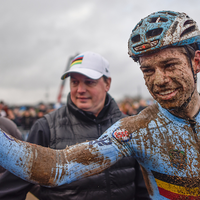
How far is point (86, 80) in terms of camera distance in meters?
2.92

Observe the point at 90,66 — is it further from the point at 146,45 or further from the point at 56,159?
the point at 56,159

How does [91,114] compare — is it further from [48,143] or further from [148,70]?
[148,70]

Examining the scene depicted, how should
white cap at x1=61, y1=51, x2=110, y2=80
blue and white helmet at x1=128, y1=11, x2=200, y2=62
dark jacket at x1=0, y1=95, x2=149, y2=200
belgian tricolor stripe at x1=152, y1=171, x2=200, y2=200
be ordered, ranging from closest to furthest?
belgian tricolor stripe at x1=152, y1=171, x2=200, y2=200 < blue and white helmet at x1=128, y1=11, x2=200, y2=62 < dark jacket at x1=0, y1=95, x2=149, y2=200 < white cap at x1=61, y1=51, x2=110, y2=80

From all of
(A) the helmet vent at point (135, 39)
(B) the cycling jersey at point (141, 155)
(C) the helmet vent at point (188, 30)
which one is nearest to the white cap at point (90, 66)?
(A) the helmet vent at point (135, 39)

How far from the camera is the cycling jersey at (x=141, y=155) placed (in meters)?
1.45

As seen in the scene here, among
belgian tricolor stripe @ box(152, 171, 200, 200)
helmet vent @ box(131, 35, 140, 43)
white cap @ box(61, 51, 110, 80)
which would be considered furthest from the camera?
white cap @ box(61, 51, 110, 80)

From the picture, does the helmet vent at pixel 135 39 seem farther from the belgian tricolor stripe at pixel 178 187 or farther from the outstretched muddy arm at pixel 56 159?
the belgian tricolor stripe at pixel 178 187

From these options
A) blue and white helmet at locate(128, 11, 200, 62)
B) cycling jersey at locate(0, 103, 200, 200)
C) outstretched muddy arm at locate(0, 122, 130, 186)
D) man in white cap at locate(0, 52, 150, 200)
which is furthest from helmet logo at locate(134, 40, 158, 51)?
man in white cap at locate(0, 52, 150, 200)

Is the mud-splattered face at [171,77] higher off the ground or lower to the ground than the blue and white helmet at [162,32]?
lower

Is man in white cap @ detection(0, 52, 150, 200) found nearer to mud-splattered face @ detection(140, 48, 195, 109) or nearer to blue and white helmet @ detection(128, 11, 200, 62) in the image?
blue and white helmet @ detection(128, 11, 200, 62)

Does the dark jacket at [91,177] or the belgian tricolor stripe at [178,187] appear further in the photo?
the dark jacket at [91,177]

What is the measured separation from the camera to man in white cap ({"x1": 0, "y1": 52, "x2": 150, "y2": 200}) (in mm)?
2396

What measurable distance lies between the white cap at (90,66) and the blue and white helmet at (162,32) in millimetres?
1066

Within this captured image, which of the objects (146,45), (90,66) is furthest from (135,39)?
(90,66)
